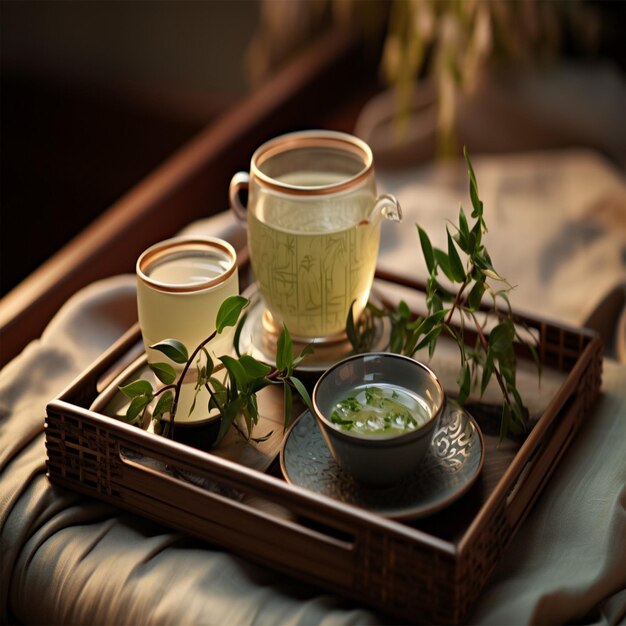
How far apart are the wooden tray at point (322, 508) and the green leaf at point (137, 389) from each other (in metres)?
0.02

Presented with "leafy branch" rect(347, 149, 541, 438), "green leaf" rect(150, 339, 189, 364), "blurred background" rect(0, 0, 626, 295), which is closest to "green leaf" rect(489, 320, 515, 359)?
"leafy branch" rect(347, 149, 541, 438)

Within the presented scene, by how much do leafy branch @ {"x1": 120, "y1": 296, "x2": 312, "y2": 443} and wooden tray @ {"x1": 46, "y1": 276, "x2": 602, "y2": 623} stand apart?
30 millimetres

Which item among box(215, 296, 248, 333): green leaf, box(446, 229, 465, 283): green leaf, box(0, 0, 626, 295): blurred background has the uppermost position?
box(215, 296, 248, 333): green leaf

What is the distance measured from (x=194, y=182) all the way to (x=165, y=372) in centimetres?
76

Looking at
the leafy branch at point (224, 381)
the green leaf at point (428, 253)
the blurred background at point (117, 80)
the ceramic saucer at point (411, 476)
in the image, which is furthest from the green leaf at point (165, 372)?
the blurred background at point (117, 80)

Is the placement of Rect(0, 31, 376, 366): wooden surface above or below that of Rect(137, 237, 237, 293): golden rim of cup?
below

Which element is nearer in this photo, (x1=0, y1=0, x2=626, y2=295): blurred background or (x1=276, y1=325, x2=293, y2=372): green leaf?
(x1=276, y1=325, x2=293, y2=372): green leaf

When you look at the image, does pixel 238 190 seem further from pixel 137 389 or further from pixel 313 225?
pixel 137 389

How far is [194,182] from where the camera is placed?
146 cm

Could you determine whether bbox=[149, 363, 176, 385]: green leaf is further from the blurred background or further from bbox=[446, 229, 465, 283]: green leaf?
the blurred background

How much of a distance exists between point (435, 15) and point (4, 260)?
94 cm

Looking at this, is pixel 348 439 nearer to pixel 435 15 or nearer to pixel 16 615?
pixel 16 615

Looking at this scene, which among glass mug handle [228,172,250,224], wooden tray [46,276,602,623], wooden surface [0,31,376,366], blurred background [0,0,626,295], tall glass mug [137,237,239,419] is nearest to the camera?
wooden tray [46,276,602,623]

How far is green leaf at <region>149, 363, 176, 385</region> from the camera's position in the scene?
0.75m
